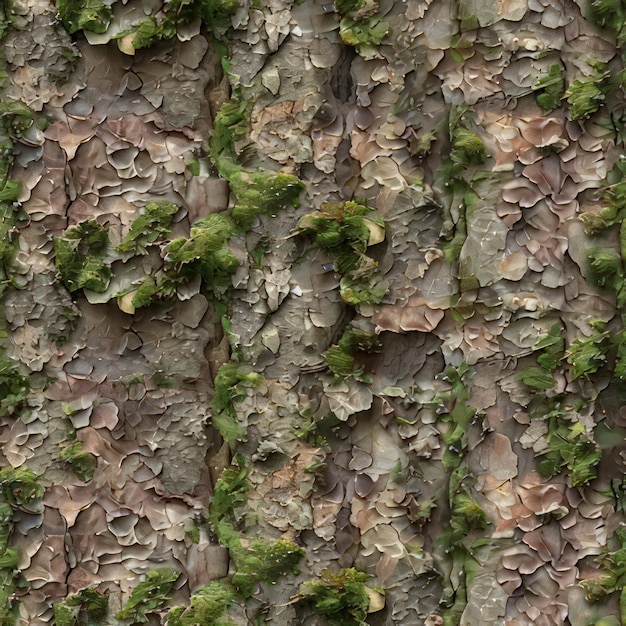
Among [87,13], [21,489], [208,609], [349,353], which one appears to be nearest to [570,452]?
[349,353]

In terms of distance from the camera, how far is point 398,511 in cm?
131

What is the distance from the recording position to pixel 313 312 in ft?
4.43

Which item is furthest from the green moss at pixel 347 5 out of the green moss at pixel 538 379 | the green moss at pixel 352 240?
the green moss at pixel 538 379

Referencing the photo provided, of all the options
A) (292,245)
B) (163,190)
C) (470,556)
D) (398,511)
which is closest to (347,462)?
(398,511)

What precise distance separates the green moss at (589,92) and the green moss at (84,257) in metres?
0.66

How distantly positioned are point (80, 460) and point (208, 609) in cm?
27

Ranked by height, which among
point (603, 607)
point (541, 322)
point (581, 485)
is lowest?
point (603, 607)

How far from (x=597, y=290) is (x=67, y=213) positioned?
739mm

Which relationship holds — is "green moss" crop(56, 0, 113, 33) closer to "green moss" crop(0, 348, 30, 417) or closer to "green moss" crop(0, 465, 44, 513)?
"green moss" crop(0, 348, 30, 417)

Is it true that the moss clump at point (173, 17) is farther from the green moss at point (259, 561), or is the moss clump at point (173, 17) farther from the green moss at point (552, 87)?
the green moss at point (259, 561)

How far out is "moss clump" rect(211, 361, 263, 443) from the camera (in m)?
1.35

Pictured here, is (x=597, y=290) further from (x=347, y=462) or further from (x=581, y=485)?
(x=347, y=462)

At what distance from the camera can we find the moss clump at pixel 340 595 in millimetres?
1308

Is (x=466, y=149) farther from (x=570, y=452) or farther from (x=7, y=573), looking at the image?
(x=7, y=573)
